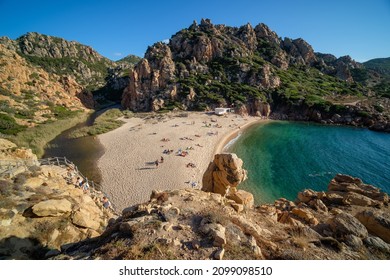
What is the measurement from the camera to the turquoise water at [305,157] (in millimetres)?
22984

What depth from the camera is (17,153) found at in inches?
640

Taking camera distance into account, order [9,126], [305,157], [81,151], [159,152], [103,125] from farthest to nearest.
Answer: [103,125]
[9,126]
[81,151]
[305,157]
[159,152]

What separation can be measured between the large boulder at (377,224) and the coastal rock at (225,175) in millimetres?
5762

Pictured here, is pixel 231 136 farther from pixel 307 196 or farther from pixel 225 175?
pixel 225 175

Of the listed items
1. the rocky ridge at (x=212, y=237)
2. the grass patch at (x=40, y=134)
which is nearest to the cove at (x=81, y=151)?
the grass patch at (x=40, y=134)

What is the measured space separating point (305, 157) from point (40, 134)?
4575 cm

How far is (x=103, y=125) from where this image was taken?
45.6m

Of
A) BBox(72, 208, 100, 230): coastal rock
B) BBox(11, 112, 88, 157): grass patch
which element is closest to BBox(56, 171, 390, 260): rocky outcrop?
BBox(72, 208, 100, 230): coastal rock

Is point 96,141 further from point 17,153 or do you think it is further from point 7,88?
point 7,88

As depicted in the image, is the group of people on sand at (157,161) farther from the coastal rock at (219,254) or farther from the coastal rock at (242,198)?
the coastal rock at (219,254)

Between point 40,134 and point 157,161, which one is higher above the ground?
point 40,134

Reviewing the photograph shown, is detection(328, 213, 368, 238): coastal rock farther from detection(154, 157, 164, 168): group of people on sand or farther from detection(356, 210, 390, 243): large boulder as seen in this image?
detection(154, 157, 164, 168): group of people on sand

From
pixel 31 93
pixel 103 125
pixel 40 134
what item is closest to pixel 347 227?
pixel 40 134
